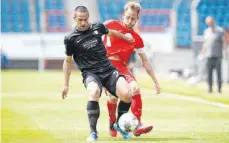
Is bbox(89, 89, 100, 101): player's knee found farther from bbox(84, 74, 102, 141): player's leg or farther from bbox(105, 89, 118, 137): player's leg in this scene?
bbox(105, 89, 118, 137): player's leg

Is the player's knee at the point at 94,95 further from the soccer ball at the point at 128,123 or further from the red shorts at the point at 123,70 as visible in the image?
the red shorts at the point at 123,70

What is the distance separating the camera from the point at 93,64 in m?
11.4

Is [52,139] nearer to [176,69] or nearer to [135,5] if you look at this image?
[135,5]

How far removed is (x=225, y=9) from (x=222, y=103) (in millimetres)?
11625

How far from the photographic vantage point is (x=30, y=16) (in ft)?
178

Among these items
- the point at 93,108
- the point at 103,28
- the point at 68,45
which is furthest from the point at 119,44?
the point at 93,108

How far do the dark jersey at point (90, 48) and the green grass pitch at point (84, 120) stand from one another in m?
0.94

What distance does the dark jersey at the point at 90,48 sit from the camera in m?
11.2

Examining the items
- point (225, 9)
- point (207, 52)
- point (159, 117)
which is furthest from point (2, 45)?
point (159, 117)

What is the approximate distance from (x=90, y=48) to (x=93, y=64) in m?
0.22

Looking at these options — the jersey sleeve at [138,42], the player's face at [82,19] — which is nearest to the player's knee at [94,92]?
the player's face at [82,19]

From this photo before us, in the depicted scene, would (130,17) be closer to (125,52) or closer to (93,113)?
(125,52)

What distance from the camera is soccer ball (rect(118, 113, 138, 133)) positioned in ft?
36.6

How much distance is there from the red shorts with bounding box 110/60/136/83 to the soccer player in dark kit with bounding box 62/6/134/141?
525 mm
